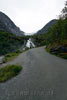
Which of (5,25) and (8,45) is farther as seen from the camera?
(5,25)

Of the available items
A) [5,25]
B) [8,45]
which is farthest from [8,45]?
[5,25]

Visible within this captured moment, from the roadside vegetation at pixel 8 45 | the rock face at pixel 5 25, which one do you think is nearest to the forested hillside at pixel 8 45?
Answer: the roadside vegetation at pixel 8 45

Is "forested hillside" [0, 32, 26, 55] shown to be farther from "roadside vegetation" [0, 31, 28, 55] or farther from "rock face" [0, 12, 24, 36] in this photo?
"rock face" [0, 12, 24, 36]

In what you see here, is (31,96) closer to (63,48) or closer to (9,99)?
(9,99)

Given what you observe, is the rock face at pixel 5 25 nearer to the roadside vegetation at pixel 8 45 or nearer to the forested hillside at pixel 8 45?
the roadside vegetation at pixel 8 45

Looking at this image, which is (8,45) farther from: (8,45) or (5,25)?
(5,25)

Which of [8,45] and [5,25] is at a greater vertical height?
[5,25]

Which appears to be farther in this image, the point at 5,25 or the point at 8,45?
the point at 5,25

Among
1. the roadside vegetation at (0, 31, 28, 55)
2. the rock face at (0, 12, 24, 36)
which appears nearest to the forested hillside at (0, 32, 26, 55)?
the roadside vegetation at (0, 31, 28, 55)

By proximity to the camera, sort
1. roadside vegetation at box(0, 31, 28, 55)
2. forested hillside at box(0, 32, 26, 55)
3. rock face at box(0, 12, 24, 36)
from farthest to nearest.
→ rock face at box(0, 12, 24, 36)
forested hillside at box(0, 32, 26, 55)
roadside vegetation at box(0, 31, 28, 55)

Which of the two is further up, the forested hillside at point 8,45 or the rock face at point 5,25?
the rock face at point 5,25

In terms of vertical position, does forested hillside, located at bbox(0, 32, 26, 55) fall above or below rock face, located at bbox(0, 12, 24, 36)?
below

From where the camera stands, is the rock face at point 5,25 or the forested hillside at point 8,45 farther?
the rock face at point 5,25

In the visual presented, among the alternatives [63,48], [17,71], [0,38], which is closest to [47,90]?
[17,71]
